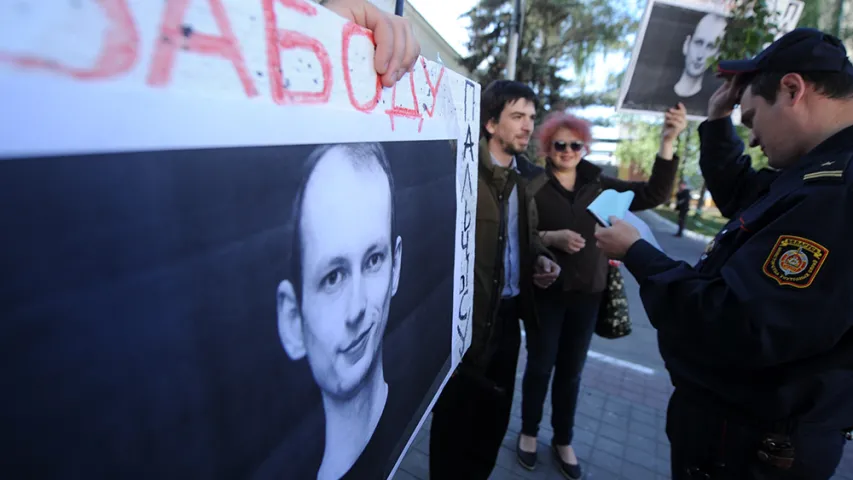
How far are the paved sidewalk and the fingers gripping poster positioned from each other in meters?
2.10

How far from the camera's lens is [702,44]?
2.49m

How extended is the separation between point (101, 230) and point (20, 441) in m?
0.16

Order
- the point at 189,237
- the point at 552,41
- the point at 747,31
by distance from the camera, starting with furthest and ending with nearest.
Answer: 1. the point at 552,41
2. the point at 747,31
3. the point at 189,237

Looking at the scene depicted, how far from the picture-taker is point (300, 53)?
55 centimetres

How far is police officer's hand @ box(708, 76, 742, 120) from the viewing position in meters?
1.91

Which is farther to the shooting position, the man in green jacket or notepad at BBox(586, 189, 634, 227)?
the man in green jacket

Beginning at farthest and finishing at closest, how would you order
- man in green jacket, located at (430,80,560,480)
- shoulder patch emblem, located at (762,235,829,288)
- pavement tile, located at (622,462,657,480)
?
1. pavement tile, located at (622,462,657,480)
2. man in green jacket, located at (430,80,560,480)
3. shoulder patch emblem, located at (762,235,829,288)

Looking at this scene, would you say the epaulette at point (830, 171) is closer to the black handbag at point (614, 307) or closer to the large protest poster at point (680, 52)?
the black handbag at point (614, 307)

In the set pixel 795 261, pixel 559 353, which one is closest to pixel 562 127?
pixel 559 353

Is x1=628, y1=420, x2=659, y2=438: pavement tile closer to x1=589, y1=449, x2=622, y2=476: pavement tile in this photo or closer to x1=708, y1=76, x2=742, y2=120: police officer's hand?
x1=589, y1=449, x2=622, y2=476: pavement tile

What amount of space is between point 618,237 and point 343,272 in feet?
4.17

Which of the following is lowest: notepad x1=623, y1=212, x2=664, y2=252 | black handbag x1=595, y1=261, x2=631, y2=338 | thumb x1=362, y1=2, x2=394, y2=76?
black handbag x1=595, y1=261, x2=631, y2=338

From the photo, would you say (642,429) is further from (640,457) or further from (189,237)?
(189,237)

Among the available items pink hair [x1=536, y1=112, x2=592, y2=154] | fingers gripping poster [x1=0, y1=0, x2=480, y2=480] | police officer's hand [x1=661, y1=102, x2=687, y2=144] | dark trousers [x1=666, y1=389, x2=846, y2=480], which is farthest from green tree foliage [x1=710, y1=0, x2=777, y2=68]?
fingers gripping poster [x1=0, y1=0, x2=480, y2=480]
